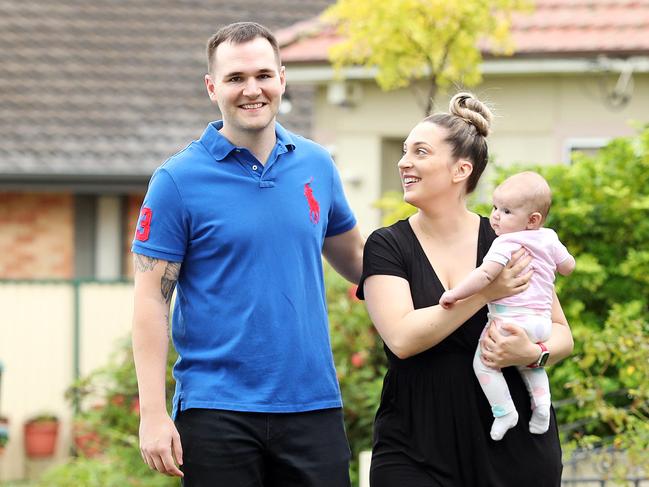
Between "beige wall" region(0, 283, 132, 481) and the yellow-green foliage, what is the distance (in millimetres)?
4515

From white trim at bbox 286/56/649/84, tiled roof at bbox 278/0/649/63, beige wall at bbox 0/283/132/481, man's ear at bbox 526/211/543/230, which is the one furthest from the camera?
beige wall at bbox 0/283/132/481

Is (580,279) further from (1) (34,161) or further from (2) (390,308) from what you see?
(1) (34,161)

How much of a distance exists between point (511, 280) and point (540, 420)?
479 mm

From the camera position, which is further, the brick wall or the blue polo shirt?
the brick wall

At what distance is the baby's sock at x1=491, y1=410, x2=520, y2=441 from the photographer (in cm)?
416

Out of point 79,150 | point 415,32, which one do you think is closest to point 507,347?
point 415,32

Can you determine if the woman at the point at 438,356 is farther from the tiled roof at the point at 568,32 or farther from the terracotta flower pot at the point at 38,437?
the terracotta flower pot at the point at 38,437

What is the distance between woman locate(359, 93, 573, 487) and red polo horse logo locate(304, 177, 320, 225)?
0.64 feet

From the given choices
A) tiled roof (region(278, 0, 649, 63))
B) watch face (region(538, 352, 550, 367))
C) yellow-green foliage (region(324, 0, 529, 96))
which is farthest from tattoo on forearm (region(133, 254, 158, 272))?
tiled roof (region(278, 0, 649, 63))

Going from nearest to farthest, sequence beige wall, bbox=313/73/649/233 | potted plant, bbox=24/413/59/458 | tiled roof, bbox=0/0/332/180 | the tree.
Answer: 1. the tree
2. beige wall, bbox=313/73/649/233
3. potted plant, bbox=24/413/59/458
4. tiled roof, bbox=0/0/332/180

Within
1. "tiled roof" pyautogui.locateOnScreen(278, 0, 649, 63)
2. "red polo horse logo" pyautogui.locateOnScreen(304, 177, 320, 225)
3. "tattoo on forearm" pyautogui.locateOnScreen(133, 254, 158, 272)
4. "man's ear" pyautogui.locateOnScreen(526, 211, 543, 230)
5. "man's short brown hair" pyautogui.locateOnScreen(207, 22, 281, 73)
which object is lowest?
"tattoo on forearm" pyautogui.locateOnScreen(133, 254, 158, 272)

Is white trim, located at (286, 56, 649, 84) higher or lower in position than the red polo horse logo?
higher

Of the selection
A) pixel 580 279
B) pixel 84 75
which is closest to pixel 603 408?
pixel 580 279

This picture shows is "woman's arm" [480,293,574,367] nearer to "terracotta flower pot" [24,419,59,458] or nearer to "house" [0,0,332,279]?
"terracotta flower pot" [24,419,59,458]
